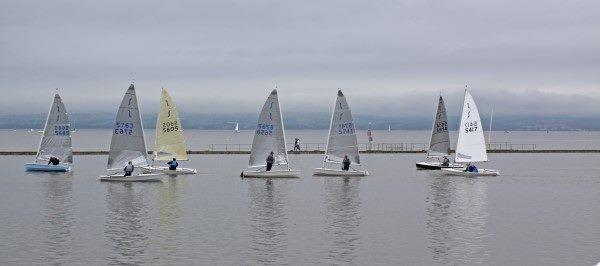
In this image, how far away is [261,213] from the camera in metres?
43.0

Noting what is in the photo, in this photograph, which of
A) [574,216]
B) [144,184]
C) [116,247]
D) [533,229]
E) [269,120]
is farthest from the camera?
[269,120]

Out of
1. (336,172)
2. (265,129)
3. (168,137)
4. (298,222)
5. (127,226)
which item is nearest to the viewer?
(127,226)

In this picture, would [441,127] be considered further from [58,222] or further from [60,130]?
[58,222]

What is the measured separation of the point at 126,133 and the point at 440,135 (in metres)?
35.3

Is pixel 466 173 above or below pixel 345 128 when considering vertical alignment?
below

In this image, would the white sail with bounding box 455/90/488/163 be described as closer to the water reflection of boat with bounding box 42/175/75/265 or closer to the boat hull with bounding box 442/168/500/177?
the boat hull with bounding box 442/168/500/177

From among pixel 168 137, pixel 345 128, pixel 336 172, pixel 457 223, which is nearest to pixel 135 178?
pixel 168 137

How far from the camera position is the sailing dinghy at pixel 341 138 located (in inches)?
2758

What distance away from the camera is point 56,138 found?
72.7 m

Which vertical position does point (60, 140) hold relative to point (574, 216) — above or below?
above

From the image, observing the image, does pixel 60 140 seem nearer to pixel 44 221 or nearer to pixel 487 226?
pixel 44 221

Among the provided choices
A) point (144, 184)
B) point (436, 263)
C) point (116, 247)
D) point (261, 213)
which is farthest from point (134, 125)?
point (436, 263)

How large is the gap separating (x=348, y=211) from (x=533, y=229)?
1071 centimetres

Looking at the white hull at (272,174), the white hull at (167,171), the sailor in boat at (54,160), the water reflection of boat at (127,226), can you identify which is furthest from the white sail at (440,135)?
the water reflection of boat at (127,226)
